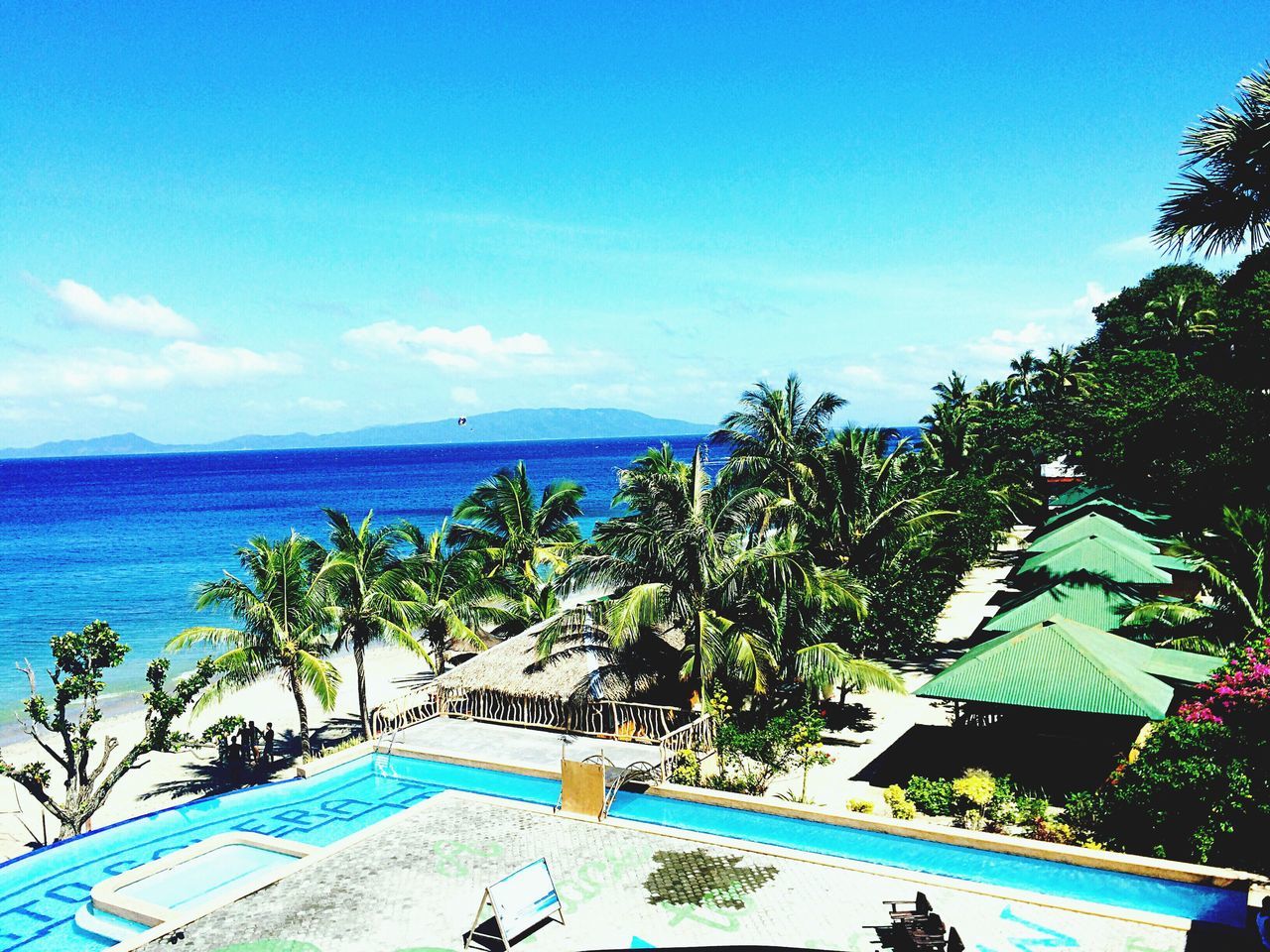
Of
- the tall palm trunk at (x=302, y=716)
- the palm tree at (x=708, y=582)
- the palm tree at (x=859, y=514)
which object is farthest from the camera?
the palm tree at (x=859, y=514)

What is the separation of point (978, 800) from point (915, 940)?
15.7ft

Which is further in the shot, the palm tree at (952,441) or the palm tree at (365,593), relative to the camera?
the palm tree at (952,441)

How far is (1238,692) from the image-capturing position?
11.8 metres

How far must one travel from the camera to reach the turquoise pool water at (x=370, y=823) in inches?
426

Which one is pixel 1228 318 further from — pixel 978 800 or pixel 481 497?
pixel 481 497

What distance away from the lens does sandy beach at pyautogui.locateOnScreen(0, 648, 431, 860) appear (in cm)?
1944

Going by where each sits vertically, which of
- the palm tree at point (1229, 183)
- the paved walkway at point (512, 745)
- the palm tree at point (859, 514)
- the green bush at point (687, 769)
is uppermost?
the palm tree at point (1229, 183)

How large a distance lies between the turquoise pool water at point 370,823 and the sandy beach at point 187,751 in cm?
217

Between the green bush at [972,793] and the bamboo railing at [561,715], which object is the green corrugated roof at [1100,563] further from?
the bamboo railing at [561,715]

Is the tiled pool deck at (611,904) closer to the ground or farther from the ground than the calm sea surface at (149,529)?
farther from the ground

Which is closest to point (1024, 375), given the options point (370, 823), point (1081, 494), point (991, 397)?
point (991, 397)

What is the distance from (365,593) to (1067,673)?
14.6m

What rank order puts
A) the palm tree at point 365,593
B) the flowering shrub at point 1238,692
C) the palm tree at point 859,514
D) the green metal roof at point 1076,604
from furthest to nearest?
the palm tree at point 859,514, the palm tree at point 365,593, the green metal roof at point 1076,604, the flowering shrub at point 1238,692

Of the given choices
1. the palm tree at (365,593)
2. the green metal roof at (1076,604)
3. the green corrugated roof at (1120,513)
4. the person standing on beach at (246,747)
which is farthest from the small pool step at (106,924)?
the green corrugated roof at (1120,513)
